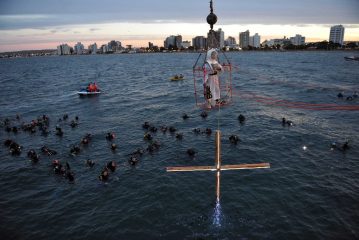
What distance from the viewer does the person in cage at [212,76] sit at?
63.9 feet

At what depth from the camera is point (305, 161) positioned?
3309 cm

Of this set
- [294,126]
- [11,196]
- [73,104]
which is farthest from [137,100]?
[11,196]

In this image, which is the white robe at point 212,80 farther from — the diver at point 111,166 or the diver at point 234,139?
the diver at point 234,139

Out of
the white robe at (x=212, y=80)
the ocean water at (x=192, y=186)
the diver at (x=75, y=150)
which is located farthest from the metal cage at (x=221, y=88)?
the diver at (x=75, y=150)

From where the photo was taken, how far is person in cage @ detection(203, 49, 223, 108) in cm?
1947

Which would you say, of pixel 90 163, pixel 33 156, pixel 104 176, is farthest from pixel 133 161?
pixel 33 156

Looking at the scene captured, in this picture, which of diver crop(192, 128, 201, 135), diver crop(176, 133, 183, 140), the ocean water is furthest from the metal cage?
diver crop(176, 133, 183, 140)

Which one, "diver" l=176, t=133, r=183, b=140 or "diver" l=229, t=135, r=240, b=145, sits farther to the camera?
"diver" l=176, t=133, r=183, b=140

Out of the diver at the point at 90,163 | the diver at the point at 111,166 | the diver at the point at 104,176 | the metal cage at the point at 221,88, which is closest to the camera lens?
the metal cage at the point at 221,88

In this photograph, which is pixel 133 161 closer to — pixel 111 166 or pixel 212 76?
pixel 111 166

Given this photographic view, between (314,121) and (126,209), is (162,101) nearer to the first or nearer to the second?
(314,121)

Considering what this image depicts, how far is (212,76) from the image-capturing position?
20.2 metres

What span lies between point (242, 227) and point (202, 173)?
31.7 feet

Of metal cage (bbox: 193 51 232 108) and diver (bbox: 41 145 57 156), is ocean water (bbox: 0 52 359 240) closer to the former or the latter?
diver (bbox: 41 145 57 156)
